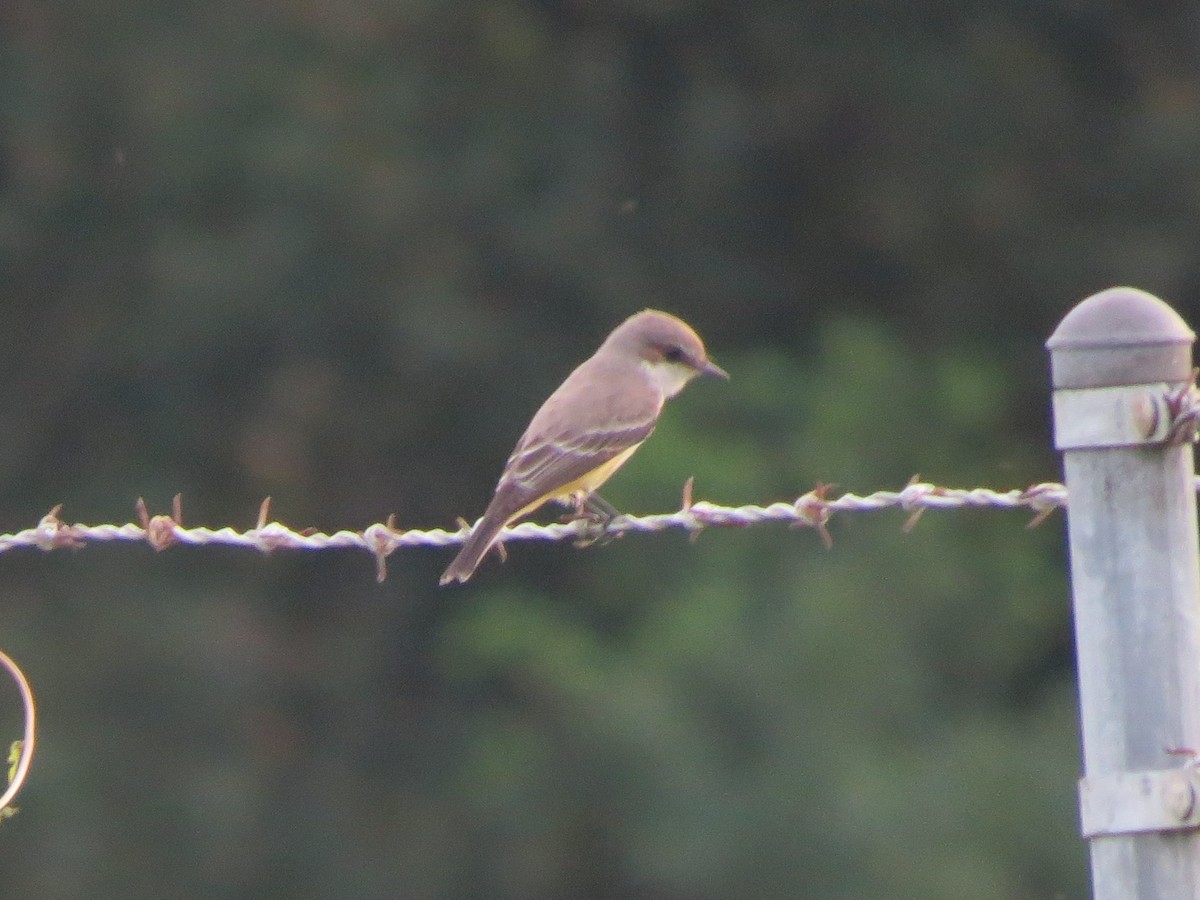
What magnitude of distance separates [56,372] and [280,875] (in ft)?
9.19

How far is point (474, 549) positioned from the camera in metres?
5.14

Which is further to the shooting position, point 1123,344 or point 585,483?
point 585,483

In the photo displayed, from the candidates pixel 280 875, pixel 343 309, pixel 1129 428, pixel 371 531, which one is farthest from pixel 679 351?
pixel 280 875

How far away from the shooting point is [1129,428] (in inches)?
98.0

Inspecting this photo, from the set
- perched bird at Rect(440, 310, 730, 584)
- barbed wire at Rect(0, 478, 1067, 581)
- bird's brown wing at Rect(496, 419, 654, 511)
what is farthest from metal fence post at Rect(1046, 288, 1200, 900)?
bird's brown wing at Rect(496, 419, 654, 511)

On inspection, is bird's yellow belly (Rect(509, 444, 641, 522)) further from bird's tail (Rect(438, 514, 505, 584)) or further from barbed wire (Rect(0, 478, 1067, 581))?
barbed wire (Rect(0, 478, 1067, 581))

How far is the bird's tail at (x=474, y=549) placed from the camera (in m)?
4.99

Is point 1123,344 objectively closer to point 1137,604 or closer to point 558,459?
point 1137,604

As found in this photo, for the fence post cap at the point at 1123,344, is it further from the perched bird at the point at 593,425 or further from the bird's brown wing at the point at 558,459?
the bird's brown wing at the point at 558,459

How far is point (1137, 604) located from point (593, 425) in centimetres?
333

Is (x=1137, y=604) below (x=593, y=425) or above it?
below

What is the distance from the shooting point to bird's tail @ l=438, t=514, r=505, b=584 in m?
4.99

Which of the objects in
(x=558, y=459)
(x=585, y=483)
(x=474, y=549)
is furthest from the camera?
(x=585, y=483)

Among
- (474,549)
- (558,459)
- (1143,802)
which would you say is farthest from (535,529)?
(1143,802)
